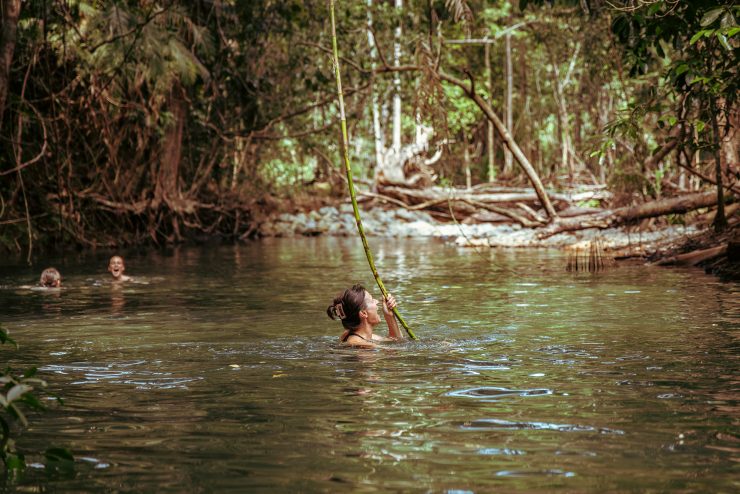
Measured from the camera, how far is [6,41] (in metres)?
13.5

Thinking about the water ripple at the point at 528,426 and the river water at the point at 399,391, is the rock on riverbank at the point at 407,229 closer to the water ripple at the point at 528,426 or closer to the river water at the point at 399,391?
the river water at the point at 399,391

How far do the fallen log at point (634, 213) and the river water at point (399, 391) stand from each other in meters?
5.86

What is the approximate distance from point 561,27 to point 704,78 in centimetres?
2772

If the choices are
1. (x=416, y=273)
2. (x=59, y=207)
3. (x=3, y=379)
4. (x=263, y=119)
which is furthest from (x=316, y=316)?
(x=263, y=119)

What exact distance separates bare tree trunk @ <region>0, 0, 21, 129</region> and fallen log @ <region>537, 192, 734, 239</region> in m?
13.2

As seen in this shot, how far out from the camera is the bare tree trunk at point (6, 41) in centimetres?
1329

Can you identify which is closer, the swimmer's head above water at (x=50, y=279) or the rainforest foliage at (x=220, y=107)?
the swimmer's head above water at (x=50, y=279)

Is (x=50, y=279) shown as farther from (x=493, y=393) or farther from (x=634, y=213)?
(x=634, y=213)

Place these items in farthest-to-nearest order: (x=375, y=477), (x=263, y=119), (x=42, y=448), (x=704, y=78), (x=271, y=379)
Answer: (x=263, y=119) → (x=704, y=78) → (x=271, y=379) → (x=42, y=448) → (x=375, y=477)

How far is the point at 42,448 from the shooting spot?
6.17m

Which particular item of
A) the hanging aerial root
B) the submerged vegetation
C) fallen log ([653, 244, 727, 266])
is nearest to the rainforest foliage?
fallen log ([653, 244, 727, 266])

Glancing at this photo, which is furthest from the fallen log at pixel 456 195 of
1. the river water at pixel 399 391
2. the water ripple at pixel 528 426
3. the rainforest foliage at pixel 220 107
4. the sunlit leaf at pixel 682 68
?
the water ripple at pixel 528 426

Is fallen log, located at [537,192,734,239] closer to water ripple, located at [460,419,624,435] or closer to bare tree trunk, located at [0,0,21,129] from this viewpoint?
bare tree trunk, located at [0,0,21,129]

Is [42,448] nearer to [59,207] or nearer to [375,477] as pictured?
[375,477]
